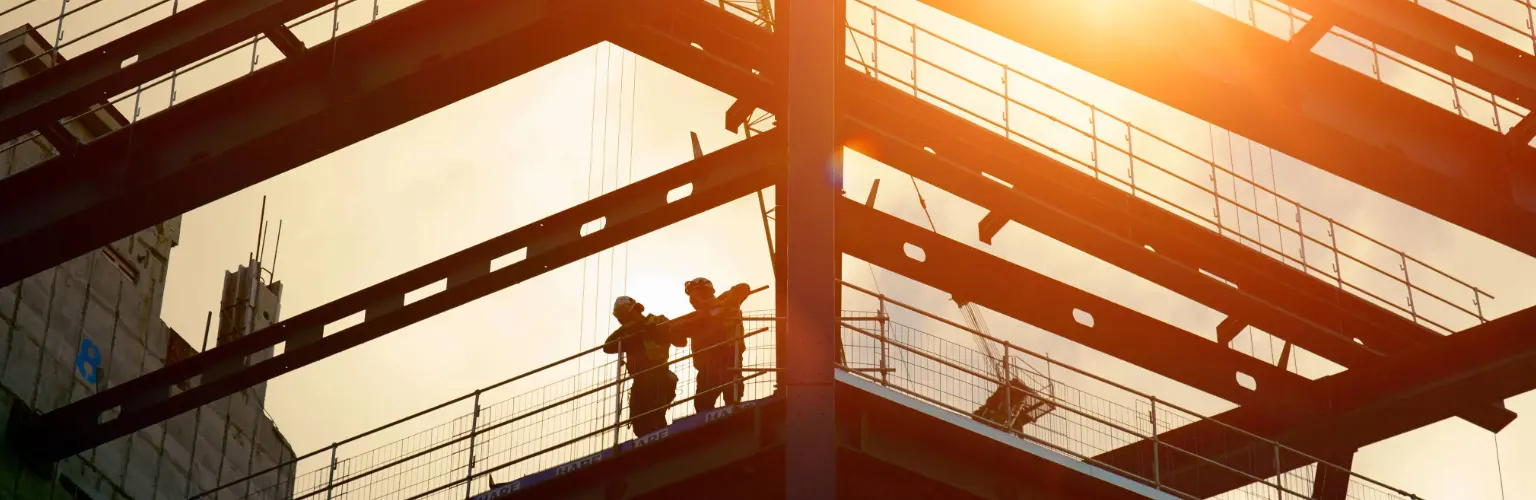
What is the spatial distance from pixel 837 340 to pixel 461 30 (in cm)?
554

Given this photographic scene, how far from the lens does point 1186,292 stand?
21984mm

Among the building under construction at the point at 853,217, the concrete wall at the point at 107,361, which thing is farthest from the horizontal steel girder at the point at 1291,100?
the concrete wall at the point at 107,361

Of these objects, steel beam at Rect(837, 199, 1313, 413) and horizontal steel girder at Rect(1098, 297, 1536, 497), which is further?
steel beam at Rect(837, 199, 1313, 413)

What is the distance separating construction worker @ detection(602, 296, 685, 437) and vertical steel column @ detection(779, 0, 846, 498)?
1109mm

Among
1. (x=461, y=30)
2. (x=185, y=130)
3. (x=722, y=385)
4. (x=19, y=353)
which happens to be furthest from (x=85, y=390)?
(x=722, y=385)

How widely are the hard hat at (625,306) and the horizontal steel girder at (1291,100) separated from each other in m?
4.99

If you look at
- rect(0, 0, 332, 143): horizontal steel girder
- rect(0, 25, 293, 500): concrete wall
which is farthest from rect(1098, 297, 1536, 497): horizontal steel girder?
rect(0, 25, 293, 500): concrete wall

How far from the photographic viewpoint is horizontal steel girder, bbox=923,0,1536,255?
19.6 m

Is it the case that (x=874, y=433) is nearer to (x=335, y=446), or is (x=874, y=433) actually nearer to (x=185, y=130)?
(x=335, y=446)

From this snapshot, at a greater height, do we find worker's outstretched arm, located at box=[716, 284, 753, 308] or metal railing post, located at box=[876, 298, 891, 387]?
worker's outstretched arm, located at box=[716, 284, 753, 308]

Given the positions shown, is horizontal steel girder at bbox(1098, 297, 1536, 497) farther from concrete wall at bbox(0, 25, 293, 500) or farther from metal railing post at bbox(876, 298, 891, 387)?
concrete wall at bbox(0, 25, 293, 500)

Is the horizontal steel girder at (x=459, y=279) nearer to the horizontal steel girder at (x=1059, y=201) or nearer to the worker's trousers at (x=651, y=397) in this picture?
the horizontal steel girder at (x=1059, y=201)

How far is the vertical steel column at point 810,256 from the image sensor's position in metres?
14.3

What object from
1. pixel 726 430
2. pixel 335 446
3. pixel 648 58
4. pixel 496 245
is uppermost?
pixel 648 58
